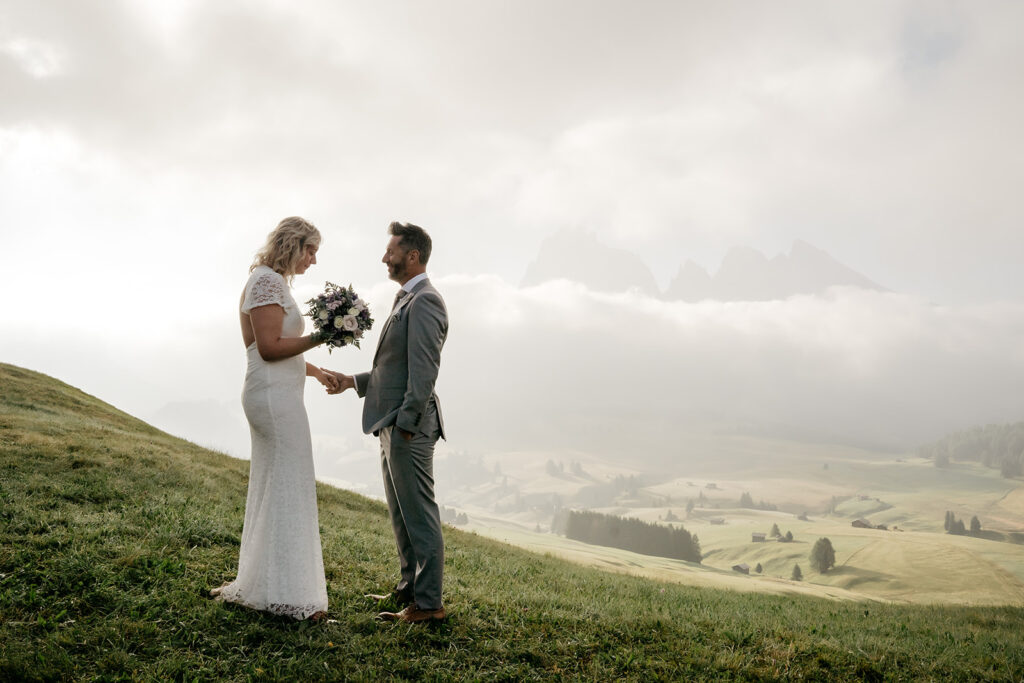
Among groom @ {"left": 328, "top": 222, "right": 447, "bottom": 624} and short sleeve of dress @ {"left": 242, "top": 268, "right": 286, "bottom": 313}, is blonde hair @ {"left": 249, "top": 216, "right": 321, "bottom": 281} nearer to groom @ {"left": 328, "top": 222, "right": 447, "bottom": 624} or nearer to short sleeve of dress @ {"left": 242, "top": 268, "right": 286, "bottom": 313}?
short sleeve of dress @ {"left": 242, "top": 268, "right": 286, "bottom": 313}

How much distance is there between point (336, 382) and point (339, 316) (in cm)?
113

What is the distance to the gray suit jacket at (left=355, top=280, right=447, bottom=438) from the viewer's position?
6.33m

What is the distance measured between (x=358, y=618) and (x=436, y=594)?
3.02 feet

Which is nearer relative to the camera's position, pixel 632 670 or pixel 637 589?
pixel 632 670

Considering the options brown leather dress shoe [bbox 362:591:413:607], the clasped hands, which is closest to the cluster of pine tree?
brown leather dress shoe [bbox 362:591:413:607]

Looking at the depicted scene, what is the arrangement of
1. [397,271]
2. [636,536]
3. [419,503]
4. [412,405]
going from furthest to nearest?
1. [636,536]
2. [397,271]
3. [419,503]
4. [412,405]

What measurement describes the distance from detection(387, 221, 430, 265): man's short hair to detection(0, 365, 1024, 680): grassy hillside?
4.31 m

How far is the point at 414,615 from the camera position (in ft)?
22.4

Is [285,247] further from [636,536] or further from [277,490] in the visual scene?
[636,536]

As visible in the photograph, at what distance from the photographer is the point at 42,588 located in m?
6.59

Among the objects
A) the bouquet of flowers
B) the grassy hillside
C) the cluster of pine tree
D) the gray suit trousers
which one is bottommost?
the cluster of pine tree

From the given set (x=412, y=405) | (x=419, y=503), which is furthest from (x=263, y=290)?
(x=419, y=503)

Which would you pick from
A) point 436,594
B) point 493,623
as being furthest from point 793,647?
point 436,594

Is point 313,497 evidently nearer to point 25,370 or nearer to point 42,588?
point 42,588
